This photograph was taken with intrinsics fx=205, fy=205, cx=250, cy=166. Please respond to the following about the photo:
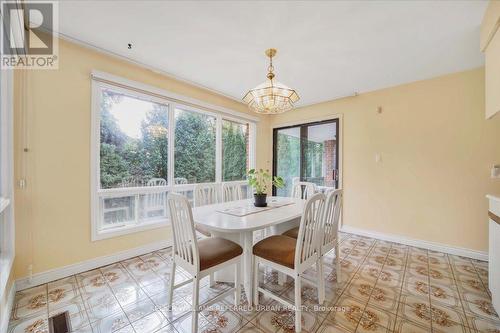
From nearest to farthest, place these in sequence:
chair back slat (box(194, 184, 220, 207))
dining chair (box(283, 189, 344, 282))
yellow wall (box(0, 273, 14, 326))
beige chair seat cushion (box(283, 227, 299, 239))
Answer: yellow wall (box(0, 273, 14, 326))
dining chair (box(283, 189, 344, 282))
beige chair seat cushion (box(283, 227, 299, 239))
chair back slat (box(194, 184, 220, 207))

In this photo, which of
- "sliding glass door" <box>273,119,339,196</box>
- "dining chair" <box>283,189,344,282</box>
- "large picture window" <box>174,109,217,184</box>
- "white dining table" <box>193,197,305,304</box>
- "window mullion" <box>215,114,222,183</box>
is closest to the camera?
"white dining table" <box>193,197,305,304</box>

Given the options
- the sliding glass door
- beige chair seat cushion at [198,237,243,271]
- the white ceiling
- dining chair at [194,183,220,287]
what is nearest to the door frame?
the sliding glass door

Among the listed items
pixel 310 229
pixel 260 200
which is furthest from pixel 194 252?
pixel 260 200

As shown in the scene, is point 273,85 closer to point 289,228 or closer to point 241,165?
point 289,228

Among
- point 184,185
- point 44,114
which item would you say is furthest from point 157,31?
point 184,185

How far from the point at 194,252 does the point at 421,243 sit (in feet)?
11.2

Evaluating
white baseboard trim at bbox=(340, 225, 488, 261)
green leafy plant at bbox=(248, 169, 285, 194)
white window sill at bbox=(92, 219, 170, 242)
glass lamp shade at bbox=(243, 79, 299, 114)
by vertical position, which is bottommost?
white baseboard trim at bbox=(340, 225, 488, 261)

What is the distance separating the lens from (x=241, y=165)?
452 centimetres

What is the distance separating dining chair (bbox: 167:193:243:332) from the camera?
4.84 feet

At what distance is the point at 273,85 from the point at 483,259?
346 cm

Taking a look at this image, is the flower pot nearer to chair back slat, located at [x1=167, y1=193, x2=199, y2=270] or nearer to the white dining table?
the white dining table

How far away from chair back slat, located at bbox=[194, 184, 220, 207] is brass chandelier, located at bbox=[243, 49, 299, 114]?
48.1 inches

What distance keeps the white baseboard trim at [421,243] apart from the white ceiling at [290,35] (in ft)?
8.01

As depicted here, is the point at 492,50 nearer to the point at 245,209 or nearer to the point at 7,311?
the point at 245,209
